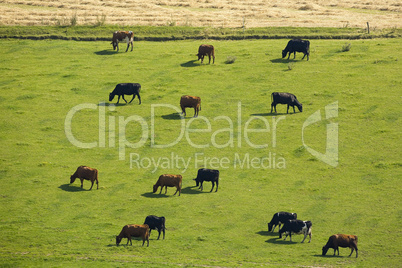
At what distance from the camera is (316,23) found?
63.4m

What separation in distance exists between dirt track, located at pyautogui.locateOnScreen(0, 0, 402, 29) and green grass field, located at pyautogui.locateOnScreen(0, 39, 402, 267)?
23.4 feet

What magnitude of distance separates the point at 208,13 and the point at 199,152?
37.1m

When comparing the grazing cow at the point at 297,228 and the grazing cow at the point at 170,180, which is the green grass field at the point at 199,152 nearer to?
the grazing cow at the point at 297,228

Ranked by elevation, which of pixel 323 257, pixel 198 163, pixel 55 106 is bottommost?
pixel 323 257

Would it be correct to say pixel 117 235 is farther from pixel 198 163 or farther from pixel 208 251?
pixel 198 163

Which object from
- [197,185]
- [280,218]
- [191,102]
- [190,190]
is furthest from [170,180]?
[191,102]

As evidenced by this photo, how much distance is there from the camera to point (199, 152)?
1421 inches

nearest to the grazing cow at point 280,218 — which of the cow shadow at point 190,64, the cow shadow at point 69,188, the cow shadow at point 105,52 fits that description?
the cow shadow at point 69,188

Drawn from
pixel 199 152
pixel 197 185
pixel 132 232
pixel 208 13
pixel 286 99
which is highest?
pixel 208 13

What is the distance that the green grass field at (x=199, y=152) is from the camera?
2573 centimetres

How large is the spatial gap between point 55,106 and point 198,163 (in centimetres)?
1398

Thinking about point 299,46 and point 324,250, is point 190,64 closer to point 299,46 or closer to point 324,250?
point 299,46

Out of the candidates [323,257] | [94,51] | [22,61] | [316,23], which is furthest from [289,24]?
[323,257]

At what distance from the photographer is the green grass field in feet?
84.4
